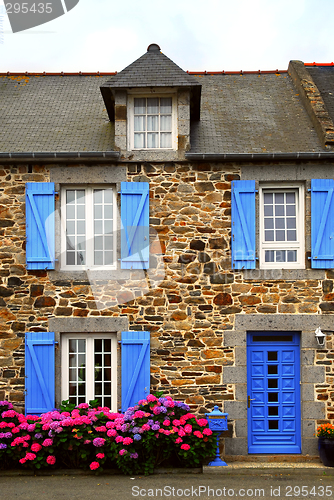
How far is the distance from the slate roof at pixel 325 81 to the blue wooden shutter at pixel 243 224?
268 cm

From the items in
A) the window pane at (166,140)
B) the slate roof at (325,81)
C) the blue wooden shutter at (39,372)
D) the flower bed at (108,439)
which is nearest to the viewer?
the flower bed at (108,439)

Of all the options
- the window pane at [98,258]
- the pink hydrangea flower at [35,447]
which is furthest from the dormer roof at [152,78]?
the pink hydrangea flower at [35,447]

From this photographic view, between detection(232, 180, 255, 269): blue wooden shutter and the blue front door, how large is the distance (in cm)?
126

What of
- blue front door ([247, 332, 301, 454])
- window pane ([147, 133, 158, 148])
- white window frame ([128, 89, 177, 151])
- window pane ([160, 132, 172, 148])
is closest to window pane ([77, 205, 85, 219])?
white window frame ([128, 89, 177, 151])

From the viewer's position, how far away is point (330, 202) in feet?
27.0

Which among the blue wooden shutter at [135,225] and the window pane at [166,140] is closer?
the blue wooden shutter at [135,225]

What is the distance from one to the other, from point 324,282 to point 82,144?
4693 millimetres

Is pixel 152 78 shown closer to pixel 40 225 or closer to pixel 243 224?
pixel 243 224

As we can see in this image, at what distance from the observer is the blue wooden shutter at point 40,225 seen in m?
8.16

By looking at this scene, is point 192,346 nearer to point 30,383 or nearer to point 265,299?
point 265,299

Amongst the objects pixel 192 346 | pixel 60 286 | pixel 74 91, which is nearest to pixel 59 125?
pixel 74 91

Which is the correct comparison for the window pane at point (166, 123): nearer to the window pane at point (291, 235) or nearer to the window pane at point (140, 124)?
the window pane at point (140, 124)

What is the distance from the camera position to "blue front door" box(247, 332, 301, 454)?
820cm

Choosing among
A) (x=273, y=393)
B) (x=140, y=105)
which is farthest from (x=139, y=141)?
(x=273, y=393)
